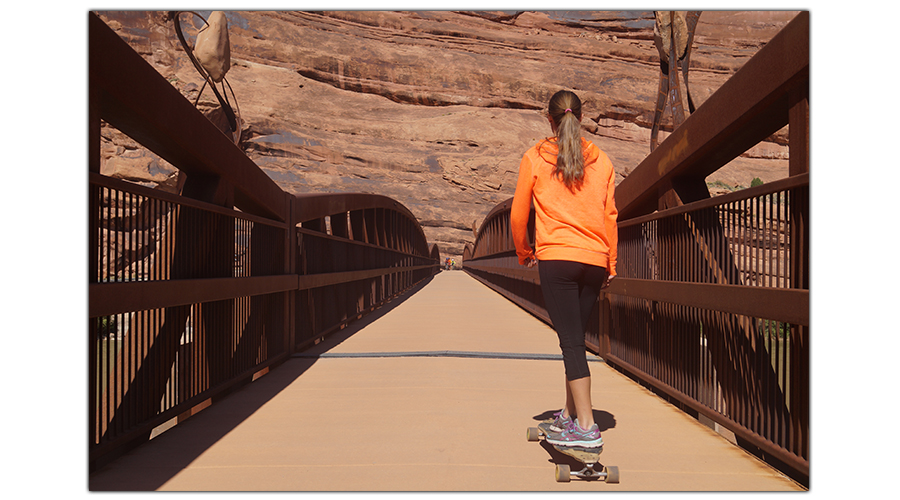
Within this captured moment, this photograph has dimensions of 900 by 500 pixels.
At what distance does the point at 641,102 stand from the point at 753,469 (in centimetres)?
9667

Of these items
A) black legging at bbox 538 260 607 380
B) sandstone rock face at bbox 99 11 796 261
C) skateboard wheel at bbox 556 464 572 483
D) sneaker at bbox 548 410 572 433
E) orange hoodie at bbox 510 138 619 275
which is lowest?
skateboard wheel at bbox 556 464 572 483

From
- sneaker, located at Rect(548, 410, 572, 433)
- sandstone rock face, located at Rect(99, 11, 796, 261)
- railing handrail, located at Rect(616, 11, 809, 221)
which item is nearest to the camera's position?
railing handrail, located at Rect(616, 11, 809, 221)

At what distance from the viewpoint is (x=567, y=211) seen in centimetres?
313

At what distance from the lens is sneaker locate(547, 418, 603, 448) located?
9.62 ft

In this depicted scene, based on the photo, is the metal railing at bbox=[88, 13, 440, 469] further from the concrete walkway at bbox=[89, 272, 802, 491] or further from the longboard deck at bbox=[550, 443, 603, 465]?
the longboard deck at bbox=[550, 443, 603, 465]

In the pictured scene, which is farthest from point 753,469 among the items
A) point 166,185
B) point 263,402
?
point 166,185

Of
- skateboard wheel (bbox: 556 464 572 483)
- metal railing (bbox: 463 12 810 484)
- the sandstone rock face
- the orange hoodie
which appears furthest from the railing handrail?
the sandstone rock face

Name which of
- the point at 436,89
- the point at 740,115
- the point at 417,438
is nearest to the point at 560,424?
the point at 417,438

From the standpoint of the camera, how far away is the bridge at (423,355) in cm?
295

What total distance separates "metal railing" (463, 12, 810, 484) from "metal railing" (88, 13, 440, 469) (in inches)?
115

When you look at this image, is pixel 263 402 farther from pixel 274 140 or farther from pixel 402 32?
pixel 402 32

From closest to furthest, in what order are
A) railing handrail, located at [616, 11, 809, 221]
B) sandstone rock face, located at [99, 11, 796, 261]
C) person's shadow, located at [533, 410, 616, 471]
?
railing handrail, located at [616, 11, 809, 221], person's shadow, located at [533, 410, 616, 471], sandstone rock face, located at [99, 11, 796, 261]

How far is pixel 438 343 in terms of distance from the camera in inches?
303

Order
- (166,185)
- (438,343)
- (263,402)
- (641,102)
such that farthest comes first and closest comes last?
(641,102) < (166,185) < (438,343) < (263,402)
